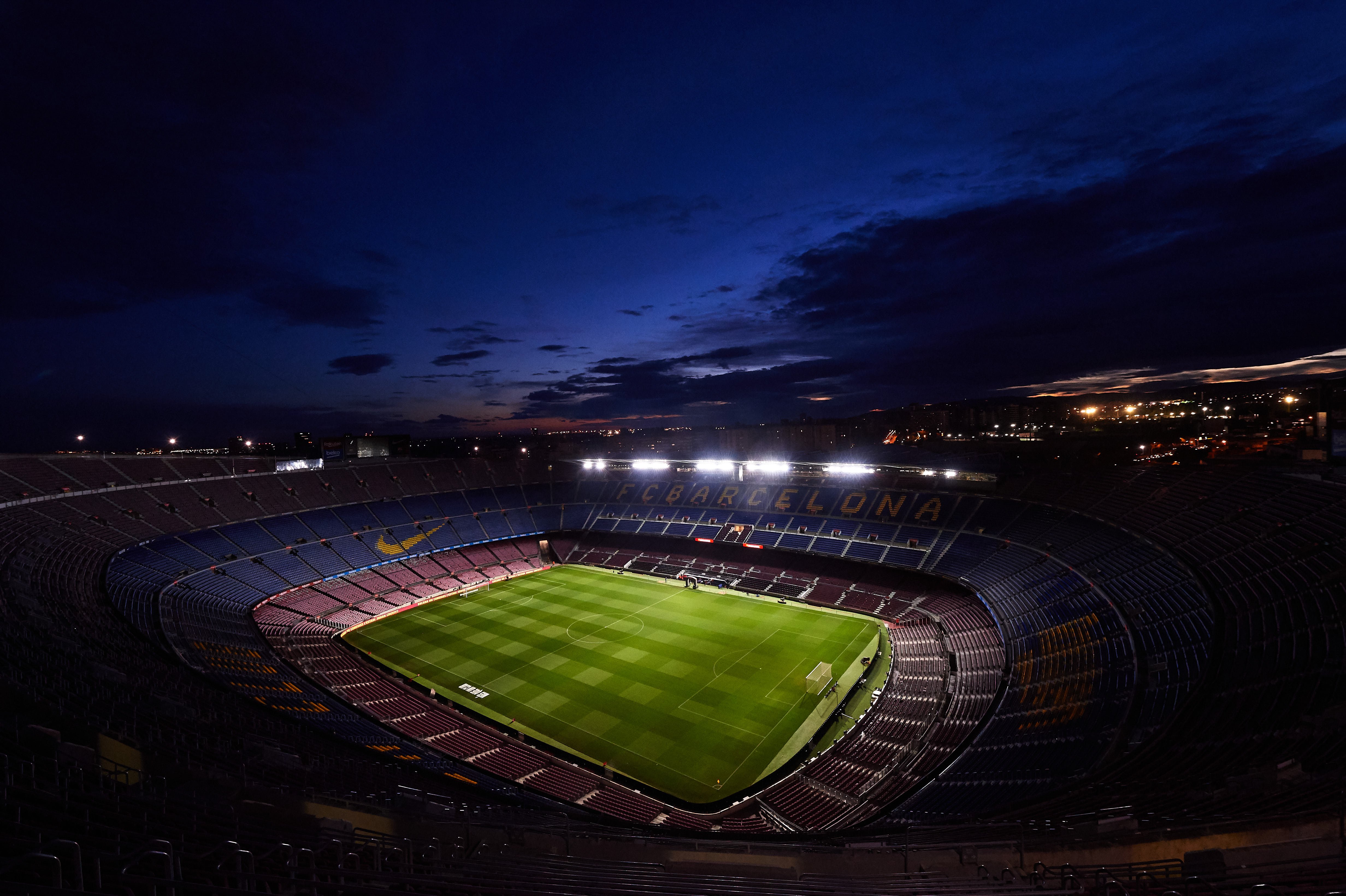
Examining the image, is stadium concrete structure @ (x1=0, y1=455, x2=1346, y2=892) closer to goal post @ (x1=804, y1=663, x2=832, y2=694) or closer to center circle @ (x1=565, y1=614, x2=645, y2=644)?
goal post @ (x1=804, y1=663, x2=832, y2=694)

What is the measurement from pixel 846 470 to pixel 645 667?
2784cm

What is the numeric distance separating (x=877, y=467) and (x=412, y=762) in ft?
130

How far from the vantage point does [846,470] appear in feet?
167

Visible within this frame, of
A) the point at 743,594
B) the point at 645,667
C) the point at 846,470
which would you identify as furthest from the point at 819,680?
the point at 846,470

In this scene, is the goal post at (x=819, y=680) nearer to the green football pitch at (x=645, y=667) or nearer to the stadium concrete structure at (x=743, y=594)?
the green football pitch at (x=645, y=667)

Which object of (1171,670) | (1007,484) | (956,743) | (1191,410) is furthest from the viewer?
(1191,410)

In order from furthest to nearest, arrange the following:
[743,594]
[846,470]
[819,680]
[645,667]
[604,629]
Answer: [846,470] → [743,594] → [604,629] → [645,667] → [819,680]

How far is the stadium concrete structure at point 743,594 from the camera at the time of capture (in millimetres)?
10625

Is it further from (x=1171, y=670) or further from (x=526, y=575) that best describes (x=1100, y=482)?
(x=526, y=575)

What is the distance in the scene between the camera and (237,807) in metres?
9.94

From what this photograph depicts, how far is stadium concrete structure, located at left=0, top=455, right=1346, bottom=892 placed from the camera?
10.6m

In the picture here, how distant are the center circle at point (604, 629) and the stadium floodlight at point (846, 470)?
2244cm

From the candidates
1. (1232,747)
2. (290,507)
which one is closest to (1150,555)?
(1232,747)

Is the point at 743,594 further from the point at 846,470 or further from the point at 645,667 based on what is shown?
the point at 846,470
